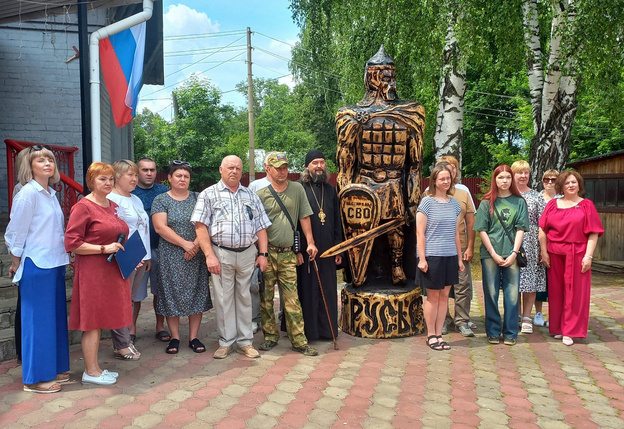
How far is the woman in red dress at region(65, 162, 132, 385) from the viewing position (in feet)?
12.4

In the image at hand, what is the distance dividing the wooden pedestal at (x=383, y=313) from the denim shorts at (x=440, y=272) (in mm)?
551

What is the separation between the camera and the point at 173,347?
→ 473 cm

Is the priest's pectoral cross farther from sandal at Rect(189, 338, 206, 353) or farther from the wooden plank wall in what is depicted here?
the wooden plank wall

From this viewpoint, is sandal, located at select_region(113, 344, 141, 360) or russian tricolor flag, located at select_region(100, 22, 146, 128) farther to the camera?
russian tricolor flag, located at select_region(100, 22, 146, 128)

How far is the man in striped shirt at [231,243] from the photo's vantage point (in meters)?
4.48

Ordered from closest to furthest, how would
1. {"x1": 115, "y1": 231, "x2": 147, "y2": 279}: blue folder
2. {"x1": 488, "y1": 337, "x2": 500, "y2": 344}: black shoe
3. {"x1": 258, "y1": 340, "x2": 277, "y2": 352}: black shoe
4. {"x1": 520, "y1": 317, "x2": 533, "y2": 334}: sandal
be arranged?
{"x1": 115, "y1": 231, "x2": 147, "y2": 279}: blue folder
{"x1": 258, "y1": 340, "x2": 277, "y2": 352}: black shoe
{"x1": 488, "y1": 337, "x2": 500, "y2": 344}: black shoe
{"x1": 520, "y1": 317, "x2": 533, "y2": 334}: sandal

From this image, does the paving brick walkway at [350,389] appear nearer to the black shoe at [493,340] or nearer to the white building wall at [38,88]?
the black shoe at [493,340]

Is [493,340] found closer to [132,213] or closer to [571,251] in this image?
[571,251]

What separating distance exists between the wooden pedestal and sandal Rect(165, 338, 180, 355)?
170cm

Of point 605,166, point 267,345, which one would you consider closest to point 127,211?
point 267,345

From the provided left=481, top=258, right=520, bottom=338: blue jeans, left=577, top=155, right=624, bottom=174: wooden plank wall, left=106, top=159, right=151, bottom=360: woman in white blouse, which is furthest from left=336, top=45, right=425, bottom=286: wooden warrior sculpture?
left=577, top=155, right=624, bottom=174: wooden plank wall

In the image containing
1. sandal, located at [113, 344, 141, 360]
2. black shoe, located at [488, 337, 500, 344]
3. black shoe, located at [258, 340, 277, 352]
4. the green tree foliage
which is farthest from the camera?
the green tree foliage

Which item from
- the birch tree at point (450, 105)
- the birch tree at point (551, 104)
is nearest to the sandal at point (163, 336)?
the birch tree at point (450, 105)

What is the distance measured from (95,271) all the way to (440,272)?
9.24 ft
